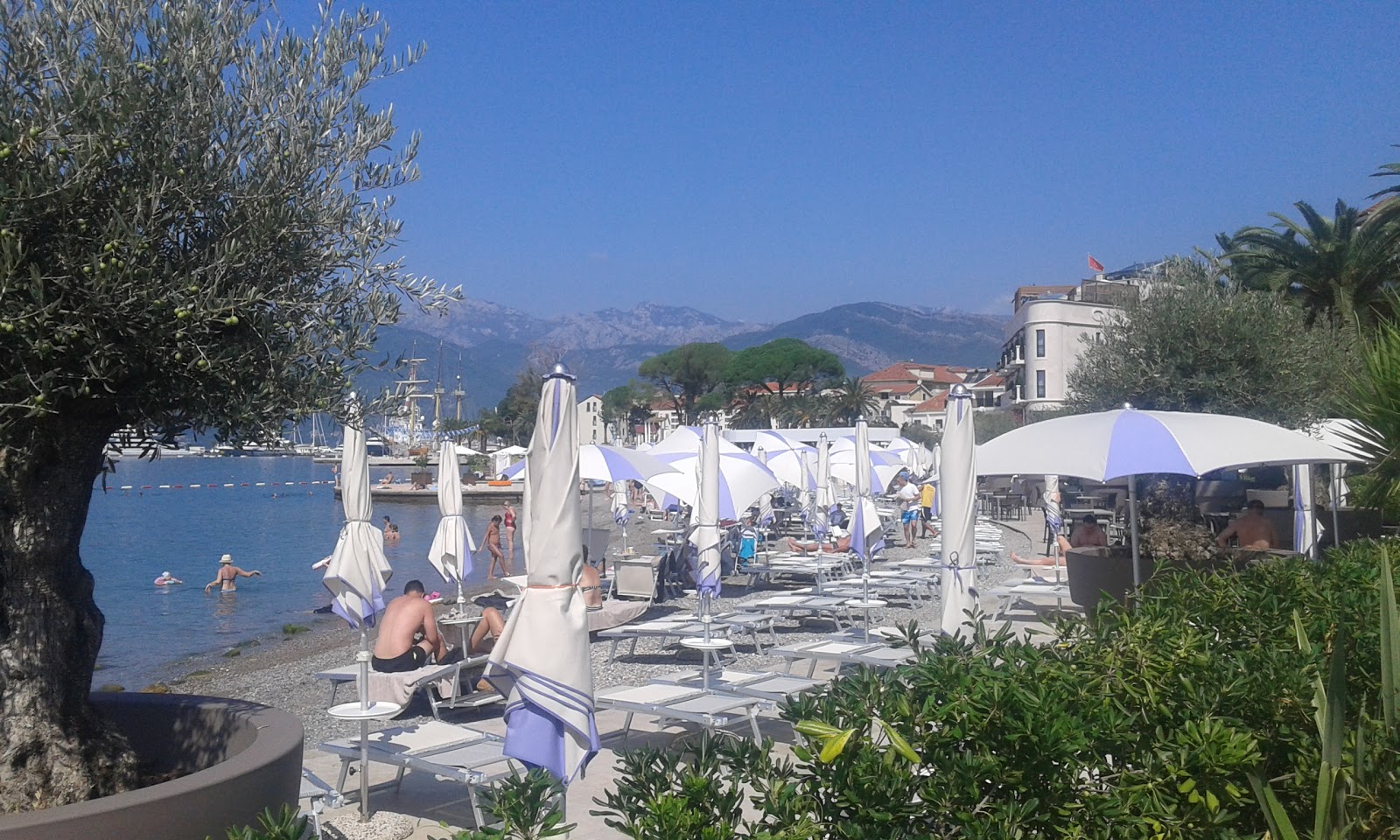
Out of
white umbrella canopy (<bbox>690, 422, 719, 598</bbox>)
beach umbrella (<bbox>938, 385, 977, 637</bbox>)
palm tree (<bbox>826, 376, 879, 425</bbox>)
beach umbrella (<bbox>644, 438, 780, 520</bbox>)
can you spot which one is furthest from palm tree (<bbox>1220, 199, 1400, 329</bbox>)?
palm tree (<bbox>826, 376, 879, 425</bbox>)

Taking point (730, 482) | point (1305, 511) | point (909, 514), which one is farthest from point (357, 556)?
point (909, 514)

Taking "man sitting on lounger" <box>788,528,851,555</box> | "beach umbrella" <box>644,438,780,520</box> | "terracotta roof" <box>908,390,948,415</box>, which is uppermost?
"terracotta roof" <box>908,390,948,415</box>

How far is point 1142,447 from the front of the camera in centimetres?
839

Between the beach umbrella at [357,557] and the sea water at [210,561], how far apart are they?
1.41m

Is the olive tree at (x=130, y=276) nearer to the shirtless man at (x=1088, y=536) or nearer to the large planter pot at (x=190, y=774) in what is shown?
the large planter pot at (x=190, y=774)

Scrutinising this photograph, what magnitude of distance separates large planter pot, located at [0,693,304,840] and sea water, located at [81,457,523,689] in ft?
3.65

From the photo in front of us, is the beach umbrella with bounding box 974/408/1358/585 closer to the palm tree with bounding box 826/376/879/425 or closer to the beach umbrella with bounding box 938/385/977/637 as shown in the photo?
the beach umbrella with bounding box 938/385/977/637

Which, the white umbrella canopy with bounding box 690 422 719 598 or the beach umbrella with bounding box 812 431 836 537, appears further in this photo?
the beach umbrella with bounding box 812 431 836 537

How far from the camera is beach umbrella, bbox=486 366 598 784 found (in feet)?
14.5

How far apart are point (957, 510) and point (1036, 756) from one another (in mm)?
4935

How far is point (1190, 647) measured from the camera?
139 inches

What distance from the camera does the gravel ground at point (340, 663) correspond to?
9.09 metres

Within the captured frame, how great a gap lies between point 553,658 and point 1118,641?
220cm

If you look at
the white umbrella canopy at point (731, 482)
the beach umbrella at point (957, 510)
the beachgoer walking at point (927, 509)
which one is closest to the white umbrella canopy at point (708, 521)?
the white umbrella canopy at point (731, 482)
